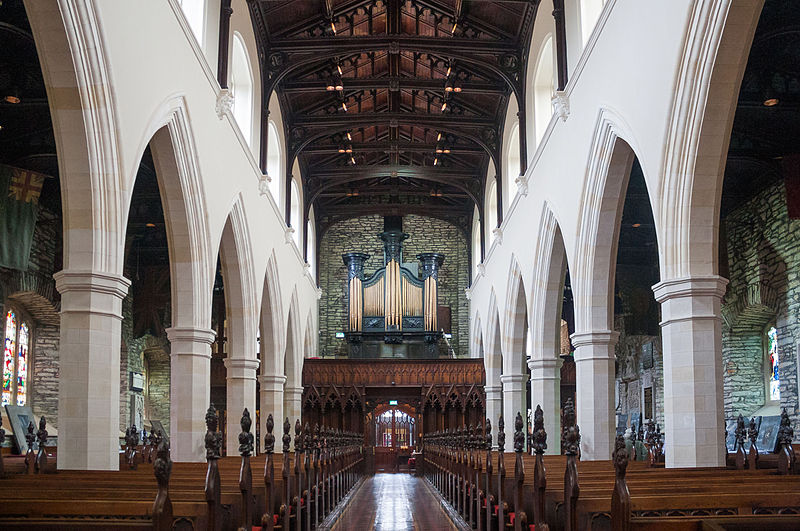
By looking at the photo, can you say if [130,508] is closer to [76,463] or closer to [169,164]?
[76,463]

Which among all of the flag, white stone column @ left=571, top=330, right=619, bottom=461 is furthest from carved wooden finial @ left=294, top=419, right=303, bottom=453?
the flag

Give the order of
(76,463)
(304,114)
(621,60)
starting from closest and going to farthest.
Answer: (76,463)
(621,60)
(304,114)

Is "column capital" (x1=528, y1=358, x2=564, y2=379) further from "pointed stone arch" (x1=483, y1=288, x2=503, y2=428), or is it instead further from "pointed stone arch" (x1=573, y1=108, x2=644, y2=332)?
"pointed stone arch" (x1=483, y1=288, x2=503, y2=428)

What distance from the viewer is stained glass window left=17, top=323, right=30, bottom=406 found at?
17913 millimetres

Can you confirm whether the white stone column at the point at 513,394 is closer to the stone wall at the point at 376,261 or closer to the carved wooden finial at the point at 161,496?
the stone wall at the point at 376,261

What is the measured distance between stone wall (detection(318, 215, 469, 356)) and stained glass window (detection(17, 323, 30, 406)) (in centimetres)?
1230

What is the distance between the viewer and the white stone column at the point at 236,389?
655 inches

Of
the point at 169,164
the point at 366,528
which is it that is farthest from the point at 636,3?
the point at 366,528

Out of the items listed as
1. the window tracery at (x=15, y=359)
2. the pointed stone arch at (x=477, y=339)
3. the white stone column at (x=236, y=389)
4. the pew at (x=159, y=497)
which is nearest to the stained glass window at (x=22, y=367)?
the window tracery at (x=15, y=359)

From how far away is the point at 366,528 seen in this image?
420 inches

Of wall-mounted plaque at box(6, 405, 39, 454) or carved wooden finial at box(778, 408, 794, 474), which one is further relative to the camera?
wall-mounted plaque at box(6, 405, 39, 454)

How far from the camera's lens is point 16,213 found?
14.3 metres

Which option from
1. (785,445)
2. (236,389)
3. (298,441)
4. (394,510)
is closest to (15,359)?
(236,389)

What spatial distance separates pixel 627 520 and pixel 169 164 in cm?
899
